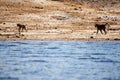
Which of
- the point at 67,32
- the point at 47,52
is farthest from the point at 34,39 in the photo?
the point at 47,52

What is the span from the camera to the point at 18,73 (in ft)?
69.2

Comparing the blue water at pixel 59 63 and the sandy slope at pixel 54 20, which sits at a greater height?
the sandy slope at pixel 54 20

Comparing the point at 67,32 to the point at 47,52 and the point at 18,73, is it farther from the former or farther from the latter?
the point at 18,73

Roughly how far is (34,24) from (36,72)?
92.5ft

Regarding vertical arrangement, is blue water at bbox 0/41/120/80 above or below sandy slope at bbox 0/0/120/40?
below

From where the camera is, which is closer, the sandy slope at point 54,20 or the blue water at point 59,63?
the blue water at point 59,63

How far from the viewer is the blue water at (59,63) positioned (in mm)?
20547

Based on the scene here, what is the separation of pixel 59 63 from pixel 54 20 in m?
27.7

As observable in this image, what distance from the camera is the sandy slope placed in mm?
42172

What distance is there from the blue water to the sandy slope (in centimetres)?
889

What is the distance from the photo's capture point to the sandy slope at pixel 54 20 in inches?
1660

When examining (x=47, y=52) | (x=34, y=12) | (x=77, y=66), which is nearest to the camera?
(x=77, y=66)

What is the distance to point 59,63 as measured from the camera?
24516mm

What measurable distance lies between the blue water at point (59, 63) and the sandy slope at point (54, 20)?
29.2 feet
